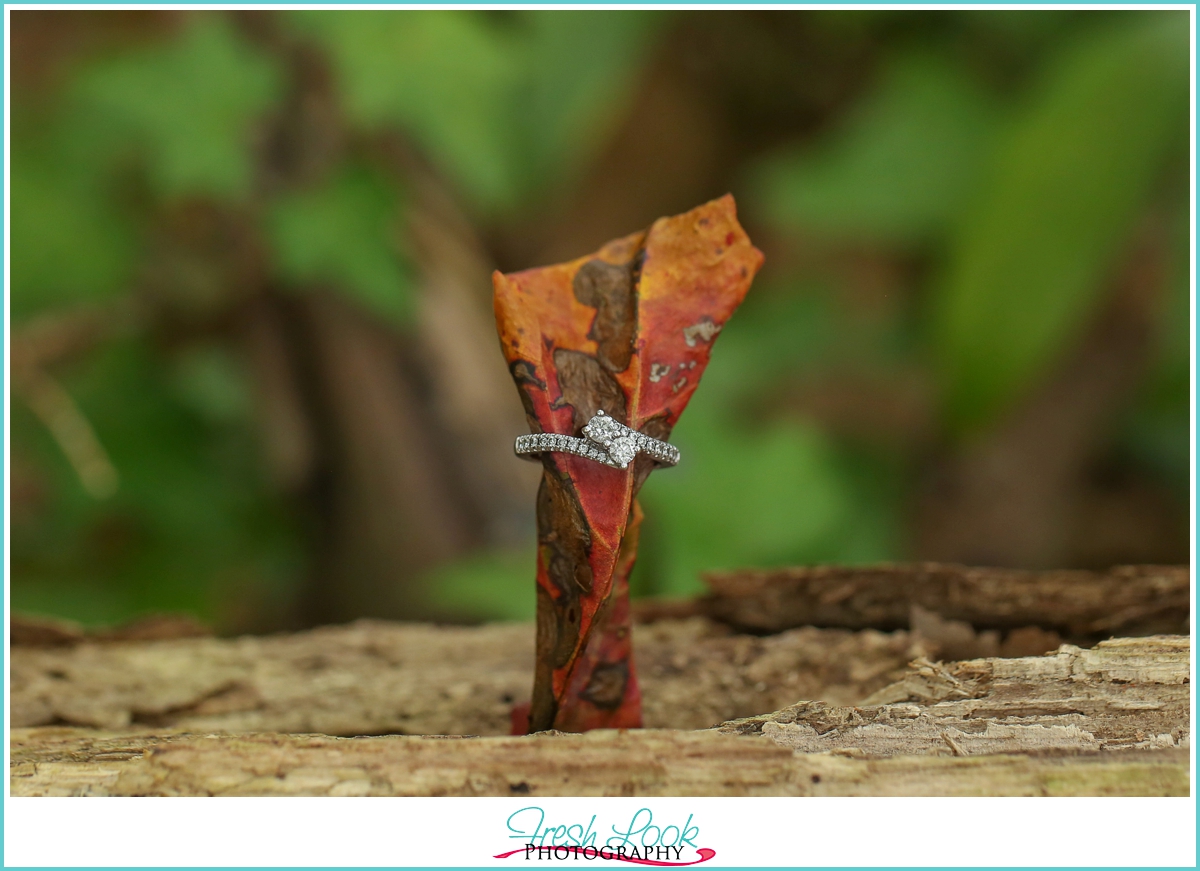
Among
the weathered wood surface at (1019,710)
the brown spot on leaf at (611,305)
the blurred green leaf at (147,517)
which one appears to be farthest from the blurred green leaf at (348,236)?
the weathered wood surface at (1019,710)

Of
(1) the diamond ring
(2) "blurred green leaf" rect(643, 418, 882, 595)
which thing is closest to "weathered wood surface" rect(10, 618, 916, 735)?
(1) the diamond ring

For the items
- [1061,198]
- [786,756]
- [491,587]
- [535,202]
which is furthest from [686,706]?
[535,202]

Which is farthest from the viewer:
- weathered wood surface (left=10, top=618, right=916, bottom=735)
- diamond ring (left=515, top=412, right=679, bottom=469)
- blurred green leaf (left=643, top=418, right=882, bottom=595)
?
blurred green leaf (left=643, top=418, right=882, bottom=595)

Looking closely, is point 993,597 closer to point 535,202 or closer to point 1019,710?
point 1019,710

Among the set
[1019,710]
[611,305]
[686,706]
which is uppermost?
[611,305]

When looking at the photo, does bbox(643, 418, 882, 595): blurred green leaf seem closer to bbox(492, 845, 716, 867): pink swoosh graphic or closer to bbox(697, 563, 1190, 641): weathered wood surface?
bbox(697, 563, 1190, 641): weathered wood surface

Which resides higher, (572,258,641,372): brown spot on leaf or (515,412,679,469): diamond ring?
(572,258,641,372): brown spot on leaf
